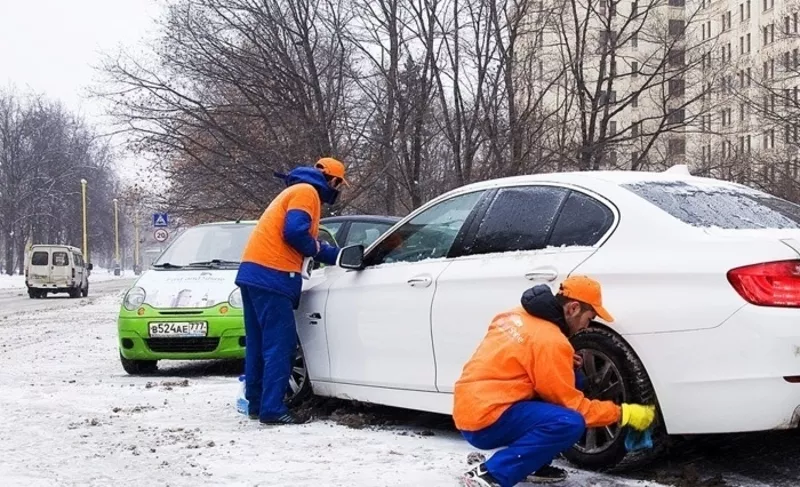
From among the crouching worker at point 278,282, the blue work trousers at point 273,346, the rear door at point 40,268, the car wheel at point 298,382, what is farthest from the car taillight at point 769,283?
the rear door at point 40,268

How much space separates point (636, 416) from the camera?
4.03m

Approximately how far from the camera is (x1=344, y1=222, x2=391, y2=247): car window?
1185cm

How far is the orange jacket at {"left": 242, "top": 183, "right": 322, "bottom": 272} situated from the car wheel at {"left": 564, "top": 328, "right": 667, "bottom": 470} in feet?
7.52

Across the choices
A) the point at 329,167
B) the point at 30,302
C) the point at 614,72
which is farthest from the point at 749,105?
the point at 329,167

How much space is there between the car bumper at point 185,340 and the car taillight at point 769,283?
544 centimetres

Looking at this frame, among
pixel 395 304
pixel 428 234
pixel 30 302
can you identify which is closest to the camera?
pixel 395 304

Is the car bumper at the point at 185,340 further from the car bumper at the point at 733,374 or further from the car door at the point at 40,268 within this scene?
the car door at the point at 40,268

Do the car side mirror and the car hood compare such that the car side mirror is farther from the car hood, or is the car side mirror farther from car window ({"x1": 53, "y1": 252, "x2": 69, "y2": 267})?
car window ({"x1": 53, "y1": 252, "x2": 69, "y2": 267})

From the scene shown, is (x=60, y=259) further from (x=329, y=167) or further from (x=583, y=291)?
(x=583, y=291)

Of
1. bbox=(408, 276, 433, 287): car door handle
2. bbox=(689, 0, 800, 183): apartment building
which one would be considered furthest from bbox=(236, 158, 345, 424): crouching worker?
bbox=(689, 0, 800, 183): apartment building

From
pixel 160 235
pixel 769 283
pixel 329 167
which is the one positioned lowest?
pixel 769 283

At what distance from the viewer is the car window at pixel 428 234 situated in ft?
18.3

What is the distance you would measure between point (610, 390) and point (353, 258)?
215cm

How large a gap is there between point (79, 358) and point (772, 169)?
22.1 meters
